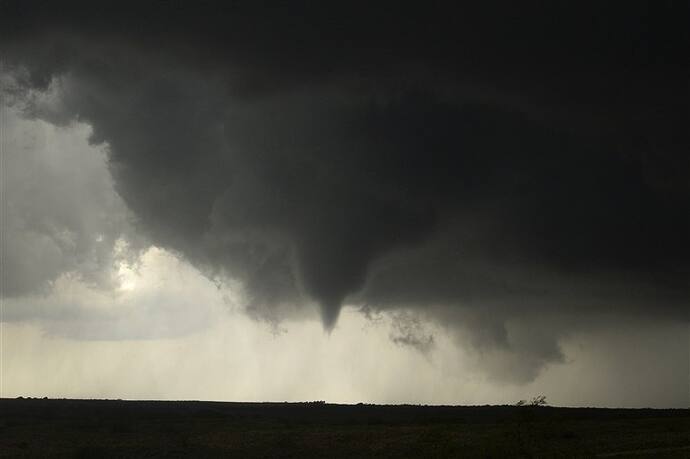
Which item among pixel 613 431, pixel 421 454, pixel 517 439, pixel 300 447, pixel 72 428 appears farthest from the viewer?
pixel 72 428

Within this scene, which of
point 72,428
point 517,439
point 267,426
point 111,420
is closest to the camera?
point 517,439

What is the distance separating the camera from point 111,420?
9975 cm

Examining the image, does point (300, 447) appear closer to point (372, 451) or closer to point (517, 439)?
point (372, 451)

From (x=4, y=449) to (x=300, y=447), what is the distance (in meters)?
24.4

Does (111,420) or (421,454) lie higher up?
(111,420)

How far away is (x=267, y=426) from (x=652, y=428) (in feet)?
133

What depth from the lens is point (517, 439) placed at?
64.4 m

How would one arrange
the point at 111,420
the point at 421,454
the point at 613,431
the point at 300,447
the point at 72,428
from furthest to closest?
the point at 111,420 < the point at 72,428 < the point at 613,431 < the point at 300,447 < the point at 421,454

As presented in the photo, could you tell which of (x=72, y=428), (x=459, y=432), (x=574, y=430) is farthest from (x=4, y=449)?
(x=574, y=430)

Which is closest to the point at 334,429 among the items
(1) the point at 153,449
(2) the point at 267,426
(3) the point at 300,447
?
(2) the point at 267,426

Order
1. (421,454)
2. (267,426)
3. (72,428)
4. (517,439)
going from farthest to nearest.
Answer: (267,426) < (72,428) < (517,439) < (421,454)

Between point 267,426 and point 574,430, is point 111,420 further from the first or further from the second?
point 574,430

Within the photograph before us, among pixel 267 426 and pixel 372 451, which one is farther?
pixel 267 426

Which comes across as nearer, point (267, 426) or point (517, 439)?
point (517, 439)
